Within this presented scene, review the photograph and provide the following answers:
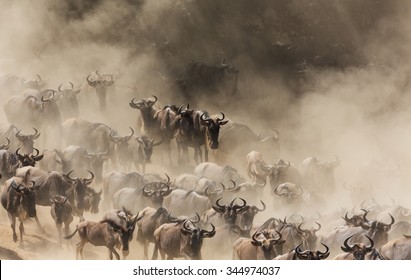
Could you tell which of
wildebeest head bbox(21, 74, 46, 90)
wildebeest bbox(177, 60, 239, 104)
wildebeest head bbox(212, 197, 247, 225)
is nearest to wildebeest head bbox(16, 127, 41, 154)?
wildebeest head bbox(21, 74, 46, 90)

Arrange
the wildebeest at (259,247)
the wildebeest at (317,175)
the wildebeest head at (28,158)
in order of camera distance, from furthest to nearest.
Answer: the wildebeest at (317,175)
the wildebeest head at (28,158)
the wildebeest at (259,247)

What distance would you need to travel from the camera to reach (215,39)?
33250 millimetres

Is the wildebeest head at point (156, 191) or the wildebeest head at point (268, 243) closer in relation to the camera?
the wildebeest head at point (268, 243)

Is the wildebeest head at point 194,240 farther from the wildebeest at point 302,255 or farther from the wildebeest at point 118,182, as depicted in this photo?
the wildebeest at point 118,182

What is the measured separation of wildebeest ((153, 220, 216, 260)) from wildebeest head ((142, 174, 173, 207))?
139 centimetres

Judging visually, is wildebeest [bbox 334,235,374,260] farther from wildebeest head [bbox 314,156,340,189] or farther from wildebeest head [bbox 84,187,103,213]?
wildebeest head [bbox 84,187,103,213]

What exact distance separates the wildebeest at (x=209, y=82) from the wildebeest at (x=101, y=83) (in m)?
1.82

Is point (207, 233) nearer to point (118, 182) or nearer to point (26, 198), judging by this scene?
point (118, 182)

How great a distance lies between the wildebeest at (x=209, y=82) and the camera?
3228cm

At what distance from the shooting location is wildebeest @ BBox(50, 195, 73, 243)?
1113 inches

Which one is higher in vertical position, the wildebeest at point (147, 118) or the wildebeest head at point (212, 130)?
the wildebeest at point (147, 118)

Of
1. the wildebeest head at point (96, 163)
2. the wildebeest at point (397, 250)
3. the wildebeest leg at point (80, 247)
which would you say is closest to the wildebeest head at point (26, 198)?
the wildebeest leg at point (80, 247)
